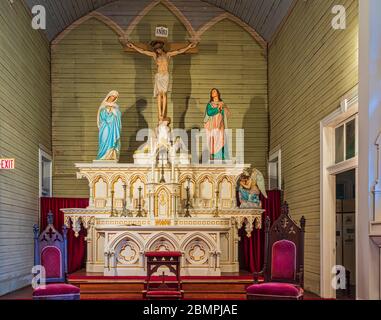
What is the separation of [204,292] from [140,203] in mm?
1852

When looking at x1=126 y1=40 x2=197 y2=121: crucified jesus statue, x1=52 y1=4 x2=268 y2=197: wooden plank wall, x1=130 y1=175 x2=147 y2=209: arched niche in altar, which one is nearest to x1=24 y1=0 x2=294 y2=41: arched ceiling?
x1=52 y1=4 x2=268 y2=197: wooden plank wall

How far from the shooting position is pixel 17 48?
7863 mm

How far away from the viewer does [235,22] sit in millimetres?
9719

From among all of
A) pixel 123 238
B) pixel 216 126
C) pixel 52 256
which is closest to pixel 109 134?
pixel 216 126

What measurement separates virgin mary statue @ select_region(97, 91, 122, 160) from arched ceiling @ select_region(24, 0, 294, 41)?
1.47 meters

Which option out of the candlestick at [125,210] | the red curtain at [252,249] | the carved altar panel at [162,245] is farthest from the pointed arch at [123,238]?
the red curtain at [252,249]

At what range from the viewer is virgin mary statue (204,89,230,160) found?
8875 millimetres

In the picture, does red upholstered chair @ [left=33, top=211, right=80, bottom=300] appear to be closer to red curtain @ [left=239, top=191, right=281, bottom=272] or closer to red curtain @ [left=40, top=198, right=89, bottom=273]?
red curtain @ [left=40, top=198, right=89, bottom=273]

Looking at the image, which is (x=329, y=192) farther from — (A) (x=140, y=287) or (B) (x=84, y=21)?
(B) (x=84, y=21)

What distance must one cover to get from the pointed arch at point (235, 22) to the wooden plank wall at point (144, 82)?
58mm

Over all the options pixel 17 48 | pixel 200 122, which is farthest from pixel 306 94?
pixel 17 48

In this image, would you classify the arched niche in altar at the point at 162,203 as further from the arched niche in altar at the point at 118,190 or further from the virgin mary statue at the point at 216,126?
the virgin mary statue at the point at 216,126
